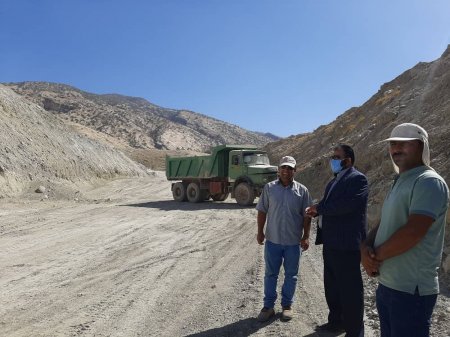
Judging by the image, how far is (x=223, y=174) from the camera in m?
18.4

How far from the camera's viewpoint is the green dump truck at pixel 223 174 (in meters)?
16.6

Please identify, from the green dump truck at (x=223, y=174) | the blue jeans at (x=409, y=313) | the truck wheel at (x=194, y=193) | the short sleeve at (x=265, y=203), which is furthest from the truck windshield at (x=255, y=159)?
the blue jeans at (x=409, y=313)

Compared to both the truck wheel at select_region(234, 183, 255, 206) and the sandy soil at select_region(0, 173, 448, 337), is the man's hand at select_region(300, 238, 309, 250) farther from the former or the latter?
the truck wheel at select_region(234, 183, 255, 206)

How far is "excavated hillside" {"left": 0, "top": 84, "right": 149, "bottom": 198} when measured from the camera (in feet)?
67.5

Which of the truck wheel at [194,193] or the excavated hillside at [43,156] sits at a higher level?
the excavated hillside at [43,156]

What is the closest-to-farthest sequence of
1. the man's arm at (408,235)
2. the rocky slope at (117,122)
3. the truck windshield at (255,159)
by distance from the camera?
the man's arm at (408,235)
the truck windshield at (255,159)
the rocky slope at (117,122)

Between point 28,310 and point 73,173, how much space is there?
22.0m

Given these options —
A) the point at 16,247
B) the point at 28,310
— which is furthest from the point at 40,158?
the point at 28,310

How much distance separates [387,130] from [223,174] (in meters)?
7.24

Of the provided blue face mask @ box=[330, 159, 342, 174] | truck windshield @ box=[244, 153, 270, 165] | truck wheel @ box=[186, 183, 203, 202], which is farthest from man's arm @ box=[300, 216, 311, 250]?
truck wheel @ box=[186, 183, 203, 202]

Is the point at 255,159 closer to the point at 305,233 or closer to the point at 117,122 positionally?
the point at 305,233

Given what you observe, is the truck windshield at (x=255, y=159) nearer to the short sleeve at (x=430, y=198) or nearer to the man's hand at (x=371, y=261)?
the man's hand at (x=371, y=261)

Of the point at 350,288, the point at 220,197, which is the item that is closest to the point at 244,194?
the point at 220,197

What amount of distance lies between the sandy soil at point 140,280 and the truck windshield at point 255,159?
4756 mm
